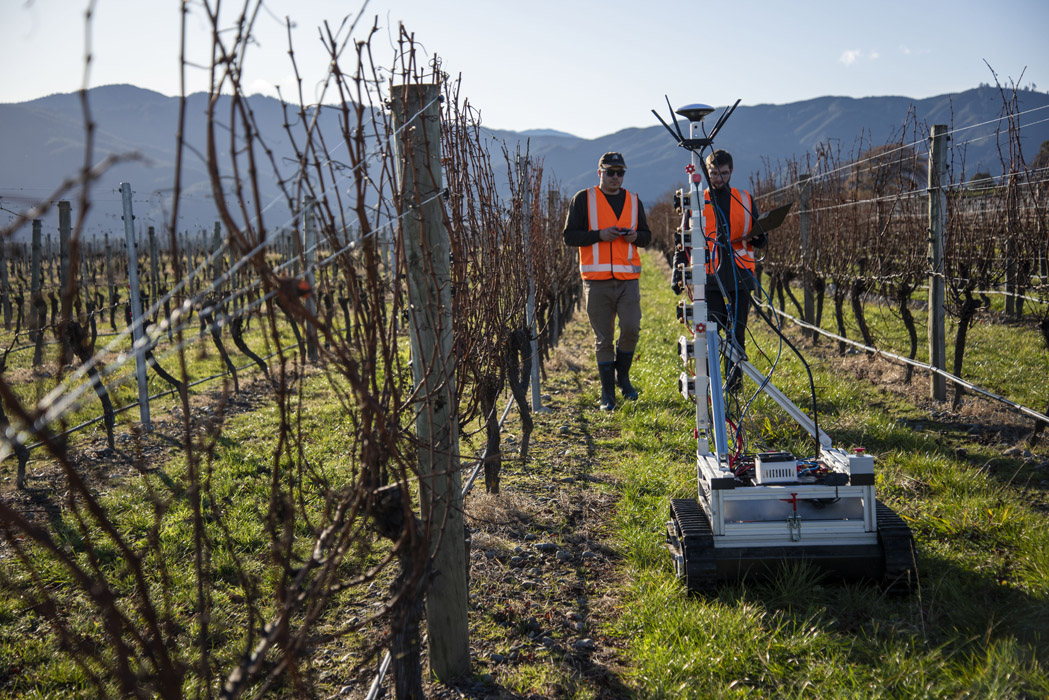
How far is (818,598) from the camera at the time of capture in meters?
2.70

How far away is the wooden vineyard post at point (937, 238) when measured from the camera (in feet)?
17.2

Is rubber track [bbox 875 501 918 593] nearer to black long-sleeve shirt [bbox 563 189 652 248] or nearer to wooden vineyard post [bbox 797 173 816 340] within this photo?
black long-sleeve shirt [bbox 563 189 652 248]

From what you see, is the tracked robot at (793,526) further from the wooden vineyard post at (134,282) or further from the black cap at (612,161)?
the wooden vineyard post at (134,282)

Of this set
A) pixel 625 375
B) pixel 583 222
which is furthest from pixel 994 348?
pixel 583 222

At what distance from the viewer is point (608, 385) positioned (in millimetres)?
5906

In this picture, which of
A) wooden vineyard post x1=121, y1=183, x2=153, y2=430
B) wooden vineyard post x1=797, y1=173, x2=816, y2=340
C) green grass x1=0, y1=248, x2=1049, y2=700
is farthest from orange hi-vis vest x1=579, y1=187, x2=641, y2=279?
wooden vineyard post x1=797, y1=173, x2=816, y2=340

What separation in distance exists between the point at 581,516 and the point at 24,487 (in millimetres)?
3660

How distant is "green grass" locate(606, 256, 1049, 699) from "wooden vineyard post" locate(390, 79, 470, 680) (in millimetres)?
670

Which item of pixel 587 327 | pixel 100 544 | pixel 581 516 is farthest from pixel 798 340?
pixel 100 544

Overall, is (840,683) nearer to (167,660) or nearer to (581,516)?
(581,516)

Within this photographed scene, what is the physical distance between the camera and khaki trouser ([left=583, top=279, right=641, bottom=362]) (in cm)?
579

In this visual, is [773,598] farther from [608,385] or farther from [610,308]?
[610,308]

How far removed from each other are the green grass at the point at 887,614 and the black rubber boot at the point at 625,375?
1.99 metres

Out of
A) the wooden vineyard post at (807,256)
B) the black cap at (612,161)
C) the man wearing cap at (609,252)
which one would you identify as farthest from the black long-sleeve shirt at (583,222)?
the wooden vineyard post at (807,256)
